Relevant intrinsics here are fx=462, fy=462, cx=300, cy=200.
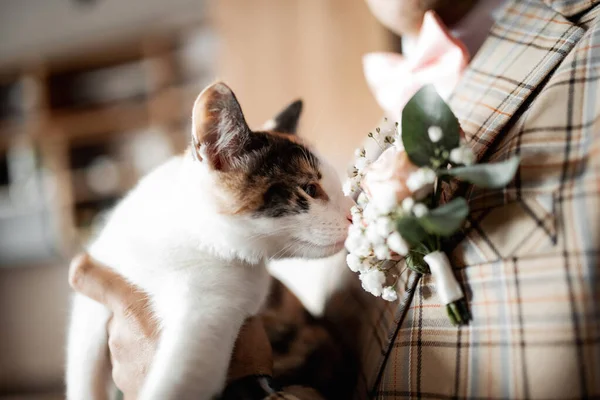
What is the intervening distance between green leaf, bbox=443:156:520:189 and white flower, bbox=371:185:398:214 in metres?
0.07

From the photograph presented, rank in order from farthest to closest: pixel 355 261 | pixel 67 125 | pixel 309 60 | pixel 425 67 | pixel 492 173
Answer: pixel 67 125, pixel 309 60, pixel 425 67, pixel 355 261, pixel 492 173

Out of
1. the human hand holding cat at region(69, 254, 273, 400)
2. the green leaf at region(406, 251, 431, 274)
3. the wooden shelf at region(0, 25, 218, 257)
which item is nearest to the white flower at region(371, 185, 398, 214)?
the green leaf at region(406, 251, 431, 274)

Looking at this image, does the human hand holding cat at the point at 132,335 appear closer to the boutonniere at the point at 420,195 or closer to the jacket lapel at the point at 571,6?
the boutonniere at the point at 420,195

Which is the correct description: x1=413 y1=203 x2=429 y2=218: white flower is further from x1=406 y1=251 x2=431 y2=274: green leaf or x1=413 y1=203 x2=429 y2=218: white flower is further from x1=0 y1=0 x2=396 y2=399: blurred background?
x1=0 y1=0 x2=396 y2=399: blurred background

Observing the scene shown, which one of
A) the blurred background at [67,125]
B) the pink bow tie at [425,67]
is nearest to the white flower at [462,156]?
the pink bow tie at [425,67]

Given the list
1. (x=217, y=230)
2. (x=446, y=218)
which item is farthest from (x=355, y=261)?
(x=217, y=230)

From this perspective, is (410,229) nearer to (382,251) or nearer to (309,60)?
(382,251)

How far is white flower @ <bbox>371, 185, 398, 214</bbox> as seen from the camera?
52 centimetres

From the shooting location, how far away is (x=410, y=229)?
0.52 metres

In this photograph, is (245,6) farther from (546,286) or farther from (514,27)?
(546,286)

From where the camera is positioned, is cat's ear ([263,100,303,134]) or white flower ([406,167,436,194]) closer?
white flower ([406,167,436,194])

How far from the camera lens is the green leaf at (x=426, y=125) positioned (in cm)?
54

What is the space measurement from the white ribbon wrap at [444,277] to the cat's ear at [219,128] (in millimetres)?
363

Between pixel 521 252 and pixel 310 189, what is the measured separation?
0.35 m
